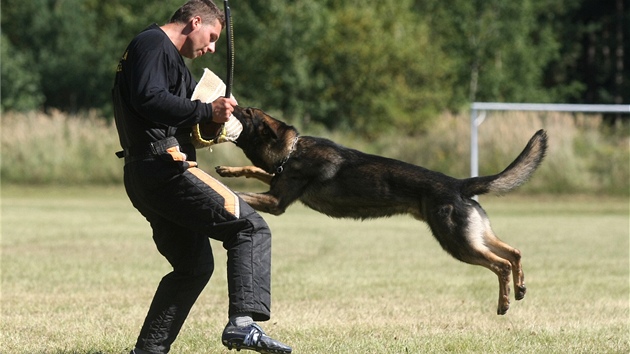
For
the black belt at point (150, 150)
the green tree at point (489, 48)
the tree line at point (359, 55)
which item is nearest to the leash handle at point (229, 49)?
the black belt at point (150, 150)

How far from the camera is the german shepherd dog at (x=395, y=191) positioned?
600cm

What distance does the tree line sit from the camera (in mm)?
33906

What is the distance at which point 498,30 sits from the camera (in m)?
42.6

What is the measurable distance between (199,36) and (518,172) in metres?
2.48

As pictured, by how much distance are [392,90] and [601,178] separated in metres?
14.1

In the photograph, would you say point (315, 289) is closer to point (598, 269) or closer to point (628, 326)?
point (628, 326)

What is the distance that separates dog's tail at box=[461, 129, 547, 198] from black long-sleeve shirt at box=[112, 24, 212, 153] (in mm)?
2230

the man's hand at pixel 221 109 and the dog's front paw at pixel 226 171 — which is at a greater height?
the man's hand at pixel 221 109

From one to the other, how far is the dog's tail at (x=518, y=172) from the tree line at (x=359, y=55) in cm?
2384

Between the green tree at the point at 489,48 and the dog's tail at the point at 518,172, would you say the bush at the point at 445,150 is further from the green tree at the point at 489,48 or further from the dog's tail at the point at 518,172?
the dog's tail at the point at 518,172

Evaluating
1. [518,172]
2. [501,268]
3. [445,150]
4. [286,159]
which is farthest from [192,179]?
[445,150]

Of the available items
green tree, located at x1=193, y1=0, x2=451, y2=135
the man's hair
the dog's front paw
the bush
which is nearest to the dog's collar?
the dog's front paw

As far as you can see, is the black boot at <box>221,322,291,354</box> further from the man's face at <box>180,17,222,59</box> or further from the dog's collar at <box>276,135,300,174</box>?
the dog's collar at <box>276,135,300,174</box>

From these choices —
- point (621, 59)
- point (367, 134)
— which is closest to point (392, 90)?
point (367, 134)
